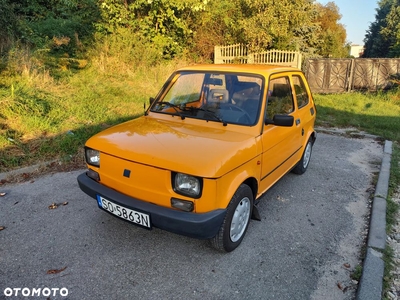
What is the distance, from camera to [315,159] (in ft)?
19.1

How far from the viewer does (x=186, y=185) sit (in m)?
2.55

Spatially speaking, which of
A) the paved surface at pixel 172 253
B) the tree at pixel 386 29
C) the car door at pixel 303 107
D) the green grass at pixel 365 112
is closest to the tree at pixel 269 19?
the green grass at pixel 365 112

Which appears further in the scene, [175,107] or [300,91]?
[300,91]

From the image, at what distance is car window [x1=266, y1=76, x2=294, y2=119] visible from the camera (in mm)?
3496

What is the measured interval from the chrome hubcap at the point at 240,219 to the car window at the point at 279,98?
3.40 ft

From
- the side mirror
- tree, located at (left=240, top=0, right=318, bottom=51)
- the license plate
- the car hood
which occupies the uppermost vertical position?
tree, located at (left=240, top=0, right=318, bottom=51)

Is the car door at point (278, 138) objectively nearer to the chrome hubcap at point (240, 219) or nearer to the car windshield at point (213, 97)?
the car windshield at point (213, 97)

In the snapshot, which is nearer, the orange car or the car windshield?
the orange car

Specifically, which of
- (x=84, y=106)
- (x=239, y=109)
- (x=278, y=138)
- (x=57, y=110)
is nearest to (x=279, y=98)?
(x=278, y=138)

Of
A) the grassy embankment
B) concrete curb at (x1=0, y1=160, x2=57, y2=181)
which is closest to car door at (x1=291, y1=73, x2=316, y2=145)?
the grassy embankment

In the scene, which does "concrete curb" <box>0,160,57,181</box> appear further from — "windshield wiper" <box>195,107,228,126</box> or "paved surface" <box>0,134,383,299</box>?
"windshield wiper" <box>195,107,228,126</box>

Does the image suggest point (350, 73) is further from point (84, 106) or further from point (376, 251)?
point (376, 251)

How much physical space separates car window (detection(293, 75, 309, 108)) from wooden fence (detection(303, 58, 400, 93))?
9.95 metres

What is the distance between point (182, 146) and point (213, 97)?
1084mm
